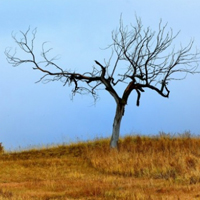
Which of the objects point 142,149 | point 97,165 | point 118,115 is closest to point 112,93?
point 118,115

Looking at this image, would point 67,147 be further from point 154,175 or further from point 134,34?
point 154,175

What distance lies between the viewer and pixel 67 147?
23969 millimetres

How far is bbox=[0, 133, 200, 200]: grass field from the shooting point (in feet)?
35.4

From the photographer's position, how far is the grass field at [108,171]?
35.4 ft

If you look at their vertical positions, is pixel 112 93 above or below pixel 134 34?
below

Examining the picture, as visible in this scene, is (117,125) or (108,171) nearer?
(108,171)

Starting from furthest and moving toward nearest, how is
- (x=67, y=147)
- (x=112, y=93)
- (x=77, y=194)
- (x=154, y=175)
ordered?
(x=67, y=147) < (x=112, y=93) < (x=154, y=175) < (x=77, y=194)

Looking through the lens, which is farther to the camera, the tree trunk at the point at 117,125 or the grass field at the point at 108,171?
the tree trunk at the point at 117,125

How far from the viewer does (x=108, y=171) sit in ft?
55.3

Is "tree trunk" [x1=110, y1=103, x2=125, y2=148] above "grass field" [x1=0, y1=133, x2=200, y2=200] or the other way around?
above

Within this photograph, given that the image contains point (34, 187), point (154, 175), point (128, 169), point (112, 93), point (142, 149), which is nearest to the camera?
point (34, 187)

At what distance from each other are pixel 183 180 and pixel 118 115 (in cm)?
915

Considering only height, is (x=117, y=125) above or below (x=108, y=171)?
above

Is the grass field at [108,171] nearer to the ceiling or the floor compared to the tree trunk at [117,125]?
nearer to the floor
